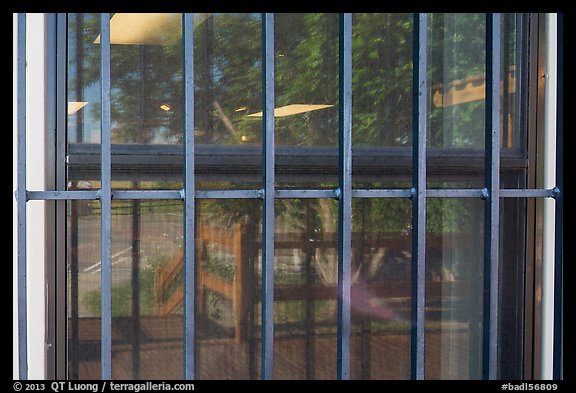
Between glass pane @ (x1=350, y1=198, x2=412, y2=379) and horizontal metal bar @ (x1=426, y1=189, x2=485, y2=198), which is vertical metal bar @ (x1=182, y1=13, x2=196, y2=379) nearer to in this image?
glass pane @ (x1=350, y1=198, x2=412, y2=379)

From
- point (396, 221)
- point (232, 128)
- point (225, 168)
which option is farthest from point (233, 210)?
point (396, 221)

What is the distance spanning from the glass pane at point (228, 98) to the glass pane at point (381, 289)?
52 cm

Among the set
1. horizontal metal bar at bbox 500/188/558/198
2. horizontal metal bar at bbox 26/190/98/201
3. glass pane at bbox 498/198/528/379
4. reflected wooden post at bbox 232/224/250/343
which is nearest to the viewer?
horizontal metal bar at bbox 26/190/98/201

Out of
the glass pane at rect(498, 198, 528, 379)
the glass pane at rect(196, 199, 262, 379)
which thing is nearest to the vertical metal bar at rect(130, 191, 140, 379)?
the glass pane at rect(196, 199, 262, 379)

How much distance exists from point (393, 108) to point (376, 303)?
843 mm

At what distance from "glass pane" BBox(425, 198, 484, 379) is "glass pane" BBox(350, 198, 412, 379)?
113 mm

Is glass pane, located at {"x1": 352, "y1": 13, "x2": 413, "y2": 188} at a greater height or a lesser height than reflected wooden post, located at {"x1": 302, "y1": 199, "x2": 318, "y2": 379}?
greater

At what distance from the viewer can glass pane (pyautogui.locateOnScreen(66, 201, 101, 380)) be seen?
245cm

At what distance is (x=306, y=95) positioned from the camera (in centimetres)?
261

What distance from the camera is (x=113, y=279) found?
247cm

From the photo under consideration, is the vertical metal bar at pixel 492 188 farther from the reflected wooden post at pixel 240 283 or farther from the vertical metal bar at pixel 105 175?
the vertical metal bar at pixel 105 175

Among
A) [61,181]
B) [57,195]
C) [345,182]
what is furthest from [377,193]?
[61,181]
